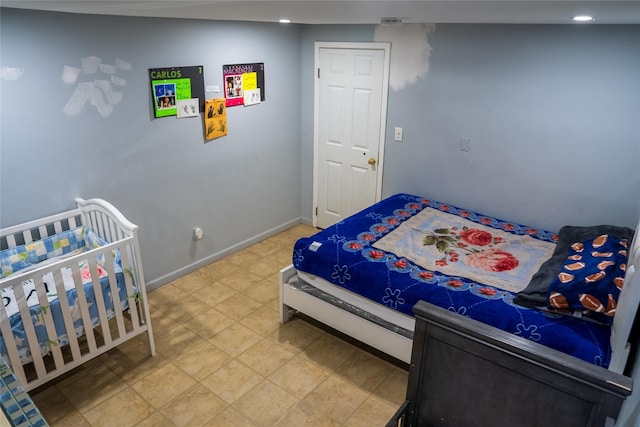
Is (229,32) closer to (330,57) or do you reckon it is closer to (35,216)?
(330,57)

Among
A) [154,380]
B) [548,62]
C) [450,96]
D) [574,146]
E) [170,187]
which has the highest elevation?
[548,62]

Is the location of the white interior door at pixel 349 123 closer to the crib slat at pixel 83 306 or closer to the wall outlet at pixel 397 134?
the wall outlet at pixel 397 134

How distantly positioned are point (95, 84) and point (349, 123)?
7.23 ft

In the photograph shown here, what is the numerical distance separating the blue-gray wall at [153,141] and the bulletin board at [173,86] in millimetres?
56

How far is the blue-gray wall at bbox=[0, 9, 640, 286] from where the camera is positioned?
109 inches

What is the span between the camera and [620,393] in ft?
3.92

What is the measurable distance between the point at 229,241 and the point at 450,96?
2.37 m

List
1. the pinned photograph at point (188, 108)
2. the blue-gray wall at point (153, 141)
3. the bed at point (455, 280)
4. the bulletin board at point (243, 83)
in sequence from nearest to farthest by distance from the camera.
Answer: the bed at point (455, 280) < the blue-gray wall at point (153, 141) < the pinned photograph at point (188, 108) < the bulletin board at point (243, 83)

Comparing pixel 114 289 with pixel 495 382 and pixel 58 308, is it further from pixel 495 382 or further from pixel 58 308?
pixel 495 382

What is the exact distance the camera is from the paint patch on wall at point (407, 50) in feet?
11.8

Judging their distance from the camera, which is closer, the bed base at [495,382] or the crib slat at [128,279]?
the bed base at [495,382]

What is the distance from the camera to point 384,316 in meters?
2.73

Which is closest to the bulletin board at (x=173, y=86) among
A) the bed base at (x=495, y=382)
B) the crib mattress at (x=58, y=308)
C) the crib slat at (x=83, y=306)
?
the crib mattress at (x=58, y=308)

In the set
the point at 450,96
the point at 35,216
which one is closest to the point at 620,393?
the point at 450,96
